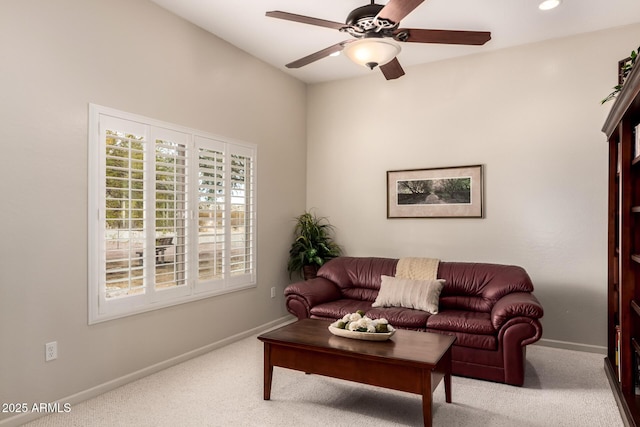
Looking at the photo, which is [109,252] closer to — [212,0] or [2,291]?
[2,291]

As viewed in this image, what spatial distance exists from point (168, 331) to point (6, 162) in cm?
192

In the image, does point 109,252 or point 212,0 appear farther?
point 212,0

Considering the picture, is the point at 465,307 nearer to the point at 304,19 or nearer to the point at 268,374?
the point at 268,374

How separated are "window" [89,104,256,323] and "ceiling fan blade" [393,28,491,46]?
2.19m

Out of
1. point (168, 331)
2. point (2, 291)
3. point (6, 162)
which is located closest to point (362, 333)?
point (168, 331)

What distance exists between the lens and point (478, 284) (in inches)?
165

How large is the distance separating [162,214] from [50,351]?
1345 millimetres

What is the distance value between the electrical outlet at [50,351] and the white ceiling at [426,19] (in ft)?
9.51

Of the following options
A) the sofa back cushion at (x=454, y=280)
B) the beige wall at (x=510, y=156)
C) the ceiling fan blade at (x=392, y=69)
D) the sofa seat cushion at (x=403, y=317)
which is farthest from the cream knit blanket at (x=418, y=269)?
the ceiling fan blade at (x=392, y=69)

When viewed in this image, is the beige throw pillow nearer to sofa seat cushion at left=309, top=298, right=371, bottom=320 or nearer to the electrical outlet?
sofa seat cushion at left=309, top=298, right=371, bottom=320

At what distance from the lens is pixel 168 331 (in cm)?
388

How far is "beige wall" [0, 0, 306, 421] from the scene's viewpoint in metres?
2.77

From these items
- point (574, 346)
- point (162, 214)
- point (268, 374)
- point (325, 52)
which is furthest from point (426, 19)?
point (574, 346)

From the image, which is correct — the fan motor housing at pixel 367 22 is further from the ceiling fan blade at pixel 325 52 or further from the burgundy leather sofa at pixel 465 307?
the burgundy leather sofa at pixel 465 307
